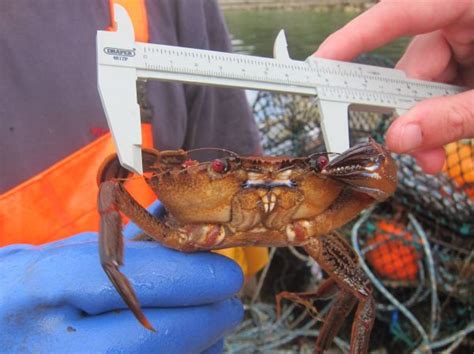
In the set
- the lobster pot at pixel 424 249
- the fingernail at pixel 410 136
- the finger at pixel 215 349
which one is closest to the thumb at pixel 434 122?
the fingernail at pixel 410 136

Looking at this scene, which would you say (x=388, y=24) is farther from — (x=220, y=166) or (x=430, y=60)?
(x=220, y=166)

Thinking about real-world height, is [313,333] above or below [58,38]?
below

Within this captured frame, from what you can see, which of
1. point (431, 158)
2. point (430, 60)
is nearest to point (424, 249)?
point (431, 158)

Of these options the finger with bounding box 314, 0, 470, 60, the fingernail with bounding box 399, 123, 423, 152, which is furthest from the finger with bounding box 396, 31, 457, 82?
the fingernail with bounding box 399, 123, 423, 152

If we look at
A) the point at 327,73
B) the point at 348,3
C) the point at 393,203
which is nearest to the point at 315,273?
the point at 393,203

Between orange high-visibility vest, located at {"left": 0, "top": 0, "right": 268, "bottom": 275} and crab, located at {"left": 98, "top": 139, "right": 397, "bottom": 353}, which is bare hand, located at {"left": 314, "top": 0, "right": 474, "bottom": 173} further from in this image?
orange high-visibility vest, located at {"left": 0, "top": 0, "right": 268, "bottom": 275}

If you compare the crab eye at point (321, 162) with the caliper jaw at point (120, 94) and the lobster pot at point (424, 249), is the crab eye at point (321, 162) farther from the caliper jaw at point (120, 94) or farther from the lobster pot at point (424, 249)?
the lobster pot at point (424, 249)

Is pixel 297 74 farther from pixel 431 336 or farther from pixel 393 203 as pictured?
pixel 431 336
